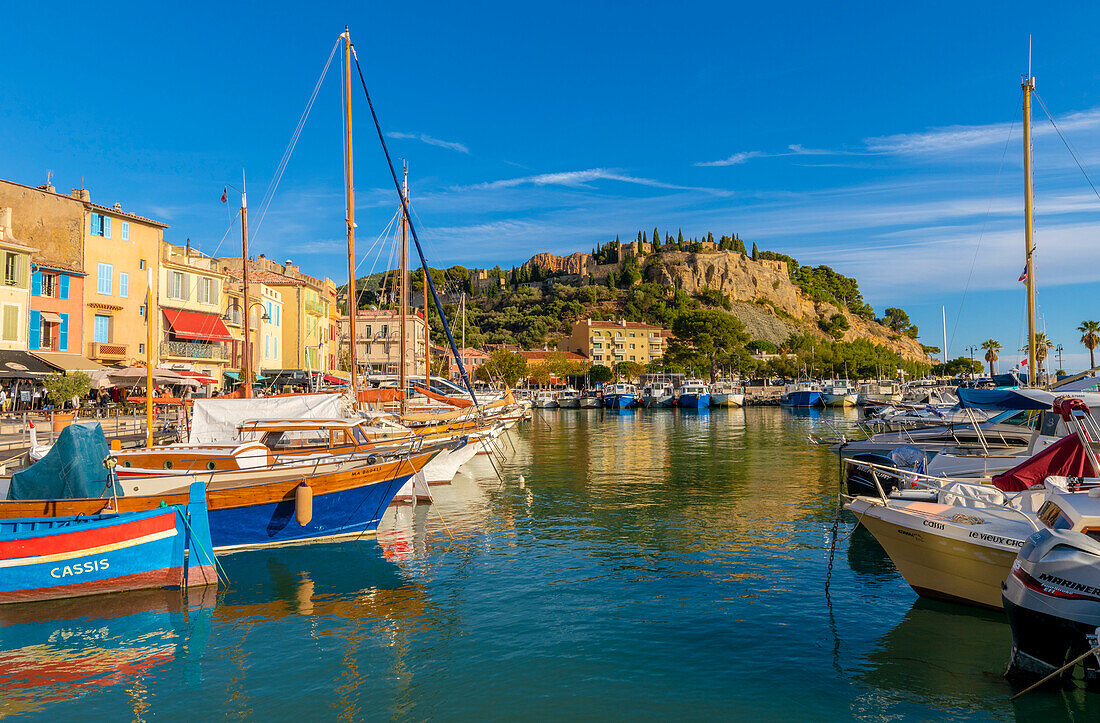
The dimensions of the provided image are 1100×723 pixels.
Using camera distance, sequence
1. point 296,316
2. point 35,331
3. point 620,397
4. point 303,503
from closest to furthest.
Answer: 1. point 303,503
2. point 35,331
3. point 296,316
4. point 620,397

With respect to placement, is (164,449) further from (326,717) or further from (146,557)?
(326,717)

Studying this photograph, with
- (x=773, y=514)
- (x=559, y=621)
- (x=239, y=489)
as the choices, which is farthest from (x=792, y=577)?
(x=239, y=489)

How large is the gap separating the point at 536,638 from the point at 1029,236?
82.3ft

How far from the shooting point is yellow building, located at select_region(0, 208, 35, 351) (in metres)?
34.4

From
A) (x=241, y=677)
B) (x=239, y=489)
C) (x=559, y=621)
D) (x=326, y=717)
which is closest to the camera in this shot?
(x=326, y=717)

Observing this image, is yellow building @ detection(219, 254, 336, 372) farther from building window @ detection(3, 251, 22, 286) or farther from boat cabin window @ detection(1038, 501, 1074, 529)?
boat cabin window @ detection(1038, 501, 1074, 529)

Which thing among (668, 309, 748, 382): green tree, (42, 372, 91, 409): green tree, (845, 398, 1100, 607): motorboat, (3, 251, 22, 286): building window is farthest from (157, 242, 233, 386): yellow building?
(668, 309, 748, 382): green tree

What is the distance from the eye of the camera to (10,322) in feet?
114

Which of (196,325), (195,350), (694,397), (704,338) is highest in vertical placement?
(704,338)

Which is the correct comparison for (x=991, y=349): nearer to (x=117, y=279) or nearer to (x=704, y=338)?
(x=704, y=338)

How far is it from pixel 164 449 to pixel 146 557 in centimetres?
564

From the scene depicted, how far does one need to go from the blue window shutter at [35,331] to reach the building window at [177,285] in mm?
9046

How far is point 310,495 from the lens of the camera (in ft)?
52.5

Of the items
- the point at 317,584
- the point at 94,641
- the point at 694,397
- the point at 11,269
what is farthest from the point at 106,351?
the point at 694,397
